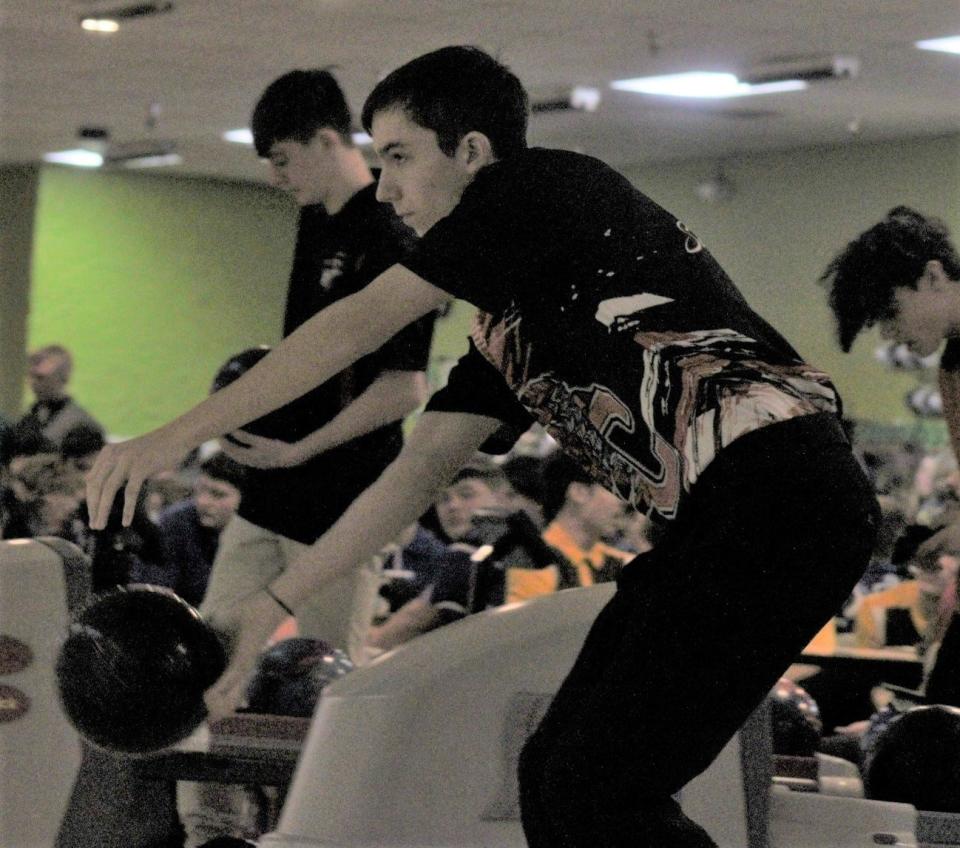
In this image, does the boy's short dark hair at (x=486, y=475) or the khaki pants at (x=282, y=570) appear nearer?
the khaki pants at (x=282, y=570)

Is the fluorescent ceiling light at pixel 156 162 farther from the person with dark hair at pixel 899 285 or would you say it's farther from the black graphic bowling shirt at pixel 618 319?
the black graphic bowling shirt at pixel 618 319

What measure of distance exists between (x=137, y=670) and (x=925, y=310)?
4.46ft

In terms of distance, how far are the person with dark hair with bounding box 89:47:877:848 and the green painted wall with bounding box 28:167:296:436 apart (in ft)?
45.1

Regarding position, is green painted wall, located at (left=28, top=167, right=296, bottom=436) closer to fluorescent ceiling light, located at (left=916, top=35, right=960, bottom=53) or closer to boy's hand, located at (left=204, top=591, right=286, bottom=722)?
fluorescent ceiling light, located at (left=916, top=35, right=960, bottom=53)

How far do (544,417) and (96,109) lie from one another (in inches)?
427

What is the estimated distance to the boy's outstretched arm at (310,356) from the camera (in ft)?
6.23

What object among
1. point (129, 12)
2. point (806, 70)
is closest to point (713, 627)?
point (129, 12)

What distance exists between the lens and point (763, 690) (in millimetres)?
1793

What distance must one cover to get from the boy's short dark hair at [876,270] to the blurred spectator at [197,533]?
3.27 m

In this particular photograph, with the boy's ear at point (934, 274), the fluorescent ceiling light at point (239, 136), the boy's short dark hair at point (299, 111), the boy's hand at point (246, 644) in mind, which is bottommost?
the boy's hand at point (246, 644)

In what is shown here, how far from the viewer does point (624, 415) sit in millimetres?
1857

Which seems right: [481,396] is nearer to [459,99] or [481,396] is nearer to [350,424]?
[459,99]

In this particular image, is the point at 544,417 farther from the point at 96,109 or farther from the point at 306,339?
the point at 96,109

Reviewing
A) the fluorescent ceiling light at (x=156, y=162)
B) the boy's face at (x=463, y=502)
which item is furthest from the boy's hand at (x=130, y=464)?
the fluorescent ceiling light at (x=156, y=162)
